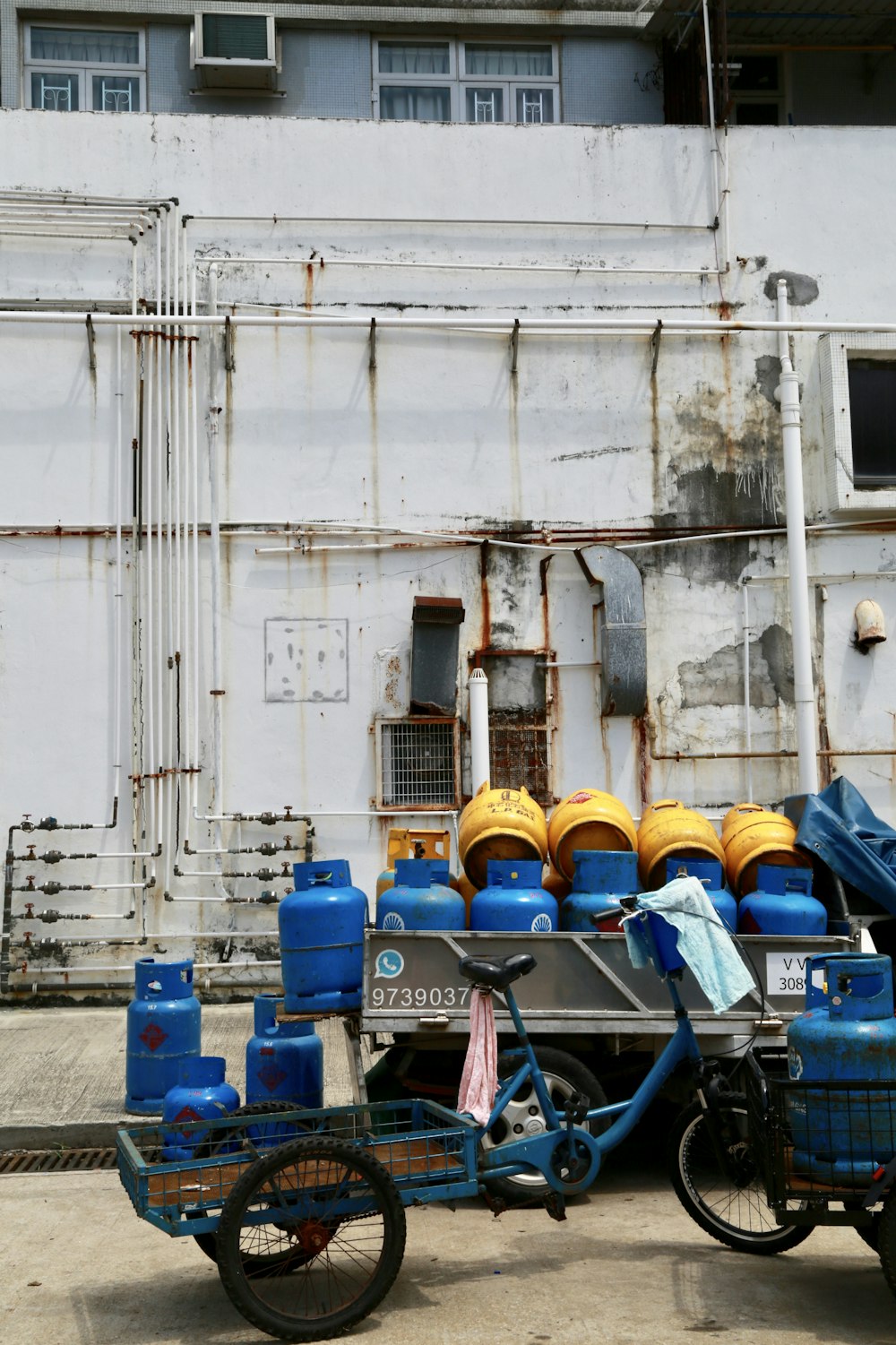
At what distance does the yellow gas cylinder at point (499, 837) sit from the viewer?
8.46 metres

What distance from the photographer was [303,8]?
15055 millimetres

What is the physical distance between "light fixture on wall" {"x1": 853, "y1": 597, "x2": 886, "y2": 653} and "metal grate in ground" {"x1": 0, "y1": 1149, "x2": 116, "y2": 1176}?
8413 mm

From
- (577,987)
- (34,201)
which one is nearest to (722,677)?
(577,987)

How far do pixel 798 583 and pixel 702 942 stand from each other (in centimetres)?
760

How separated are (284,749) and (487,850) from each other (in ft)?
15.3

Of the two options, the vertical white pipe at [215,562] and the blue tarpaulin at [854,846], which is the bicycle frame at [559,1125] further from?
the vertical white pipe at [215,562]

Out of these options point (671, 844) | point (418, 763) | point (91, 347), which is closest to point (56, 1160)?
point (671, 844)

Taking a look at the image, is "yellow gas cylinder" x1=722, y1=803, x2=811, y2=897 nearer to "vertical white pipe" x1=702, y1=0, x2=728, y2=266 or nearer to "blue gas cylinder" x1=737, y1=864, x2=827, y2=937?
Result: "blue gas cylinder" x1=737, y1=864, x2=827, y2=937

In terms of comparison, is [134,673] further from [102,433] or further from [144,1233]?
[144,1233]

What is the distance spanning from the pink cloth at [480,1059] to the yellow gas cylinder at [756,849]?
302cm

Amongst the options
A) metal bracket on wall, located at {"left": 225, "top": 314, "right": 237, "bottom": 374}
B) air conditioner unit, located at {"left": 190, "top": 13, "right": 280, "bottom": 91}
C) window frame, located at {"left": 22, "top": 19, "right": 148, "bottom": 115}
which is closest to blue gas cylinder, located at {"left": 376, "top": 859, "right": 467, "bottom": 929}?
metal bracket on wall, located at {"left": 225, "top": 314, "right": 237, "bottom": 374}

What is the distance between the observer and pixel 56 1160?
8.25 metres

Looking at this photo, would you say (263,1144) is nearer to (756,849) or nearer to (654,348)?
(756,849)

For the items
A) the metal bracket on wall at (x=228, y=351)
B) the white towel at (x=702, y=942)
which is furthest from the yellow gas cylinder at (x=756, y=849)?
the metal bracket on wall at (x=228, y=351)
